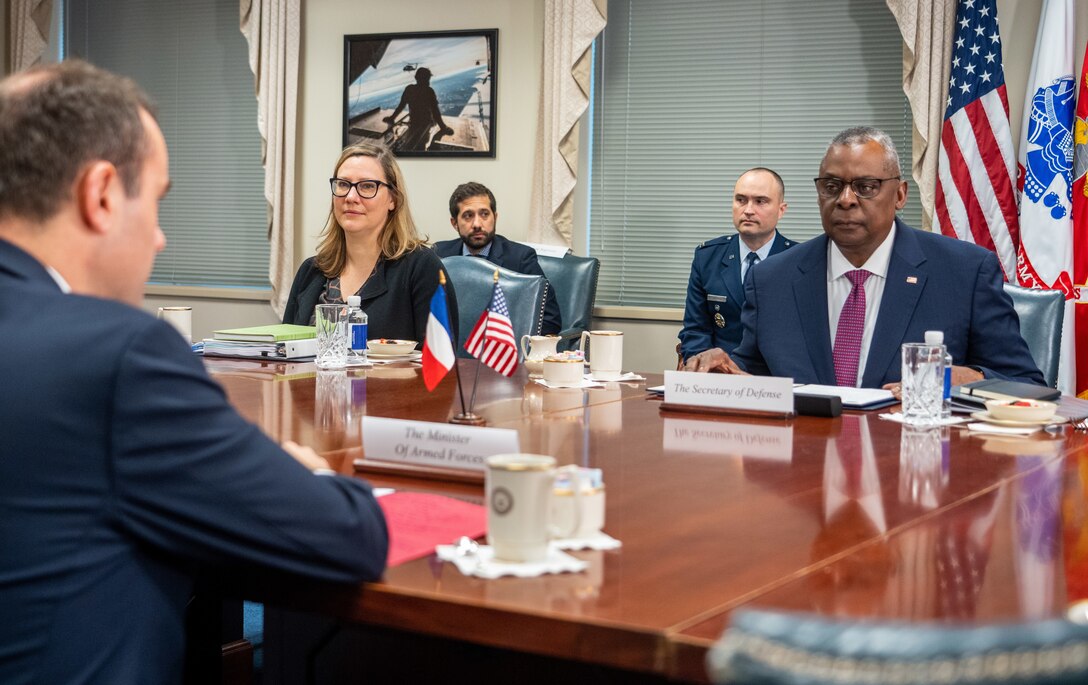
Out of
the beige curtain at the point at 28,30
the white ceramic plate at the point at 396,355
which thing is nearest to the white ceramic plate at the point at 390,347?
the white ceramic plate at the point at 396,355

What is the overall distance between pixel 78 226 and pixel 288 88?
5.61 meters

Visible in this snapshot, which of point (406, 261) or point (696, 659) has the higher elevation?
point (406, 261)

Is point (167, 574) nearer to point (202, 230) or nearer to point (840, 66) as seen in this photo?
point (840, 66)

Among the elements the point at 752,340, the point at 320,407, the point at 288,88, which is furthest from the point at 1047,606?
the point at 288,88

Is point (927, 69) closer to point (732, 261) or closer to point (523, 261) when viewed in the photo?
point (732, 261)

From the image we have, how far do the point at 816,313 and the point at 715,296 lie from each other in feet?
6.52

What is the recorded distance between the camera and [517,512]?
47.4 inches

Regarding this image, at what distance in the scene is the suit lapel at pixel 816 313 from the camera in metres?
2.99

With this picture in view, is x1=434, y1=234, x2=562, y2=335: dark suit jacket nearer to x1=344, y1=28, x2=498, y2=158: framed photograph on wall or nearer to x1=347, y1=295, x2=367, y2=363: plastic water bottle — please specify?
x1=344, y1=28, x2=498, y2=158: framed photograph on wall

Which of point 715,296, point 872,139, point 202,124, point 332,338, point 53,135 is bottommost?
point 332,338

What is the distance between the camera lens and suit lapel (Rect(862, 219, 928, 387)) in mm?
2896

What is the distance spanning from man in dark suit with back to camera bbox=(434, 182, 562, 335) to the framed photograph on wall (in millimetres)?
460

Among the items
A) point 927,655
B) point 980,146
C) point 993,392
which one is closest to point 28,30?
point 980,146

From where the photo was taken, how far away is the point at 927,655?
0.54 metres
